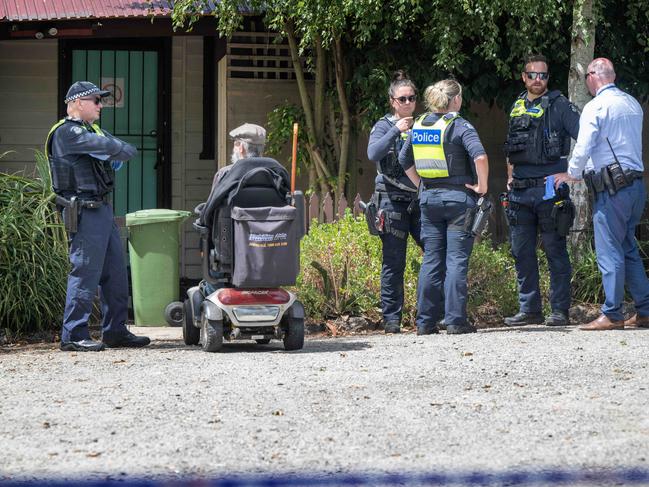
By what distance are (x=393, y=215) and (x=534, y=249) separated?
3.97 feet

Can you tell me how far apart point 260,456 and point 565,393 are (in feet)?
6.84

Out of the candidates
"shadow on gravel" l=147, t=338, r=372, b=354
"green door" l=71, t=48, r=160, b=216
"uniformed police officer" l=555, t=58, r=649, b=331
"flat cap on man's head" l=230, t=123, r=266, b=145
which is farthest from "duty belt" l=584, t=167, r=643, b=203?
"green door" l=71, t=48, r=160, b=216

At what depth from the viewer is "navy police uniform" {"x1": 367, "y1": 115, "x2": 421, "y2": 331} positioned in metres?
10.0

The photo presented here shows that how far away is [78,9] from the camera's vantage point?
41.9 feet

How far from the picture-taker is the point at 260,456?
18.2 feet

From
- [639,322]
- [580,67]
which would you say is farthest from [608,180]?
[580,67]

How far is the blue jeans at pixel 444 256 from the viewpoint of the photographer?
9.64 m

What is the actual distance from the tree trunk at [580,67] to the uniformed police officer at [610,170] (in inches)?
59.7

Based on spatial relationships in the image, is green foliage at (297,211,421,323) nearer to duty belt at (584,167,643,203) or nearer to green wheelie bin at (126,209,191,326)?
green wheelie bin at (126,209,191,326)

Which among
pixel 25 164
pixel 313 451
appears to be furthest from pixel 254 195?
pixel 25 164

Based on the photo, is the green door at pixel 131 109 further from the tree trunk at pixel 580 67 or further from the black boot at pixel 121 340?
the black boot at pixel 121 340

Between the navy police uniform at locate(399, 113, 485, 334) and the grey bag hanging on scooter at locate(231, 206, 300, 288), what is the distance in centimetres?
147

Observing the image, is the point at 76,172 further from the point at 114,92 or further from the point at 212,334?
the point at 114,92

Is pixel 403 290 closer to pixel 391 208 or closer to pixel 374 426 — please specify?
pixel 391 208
